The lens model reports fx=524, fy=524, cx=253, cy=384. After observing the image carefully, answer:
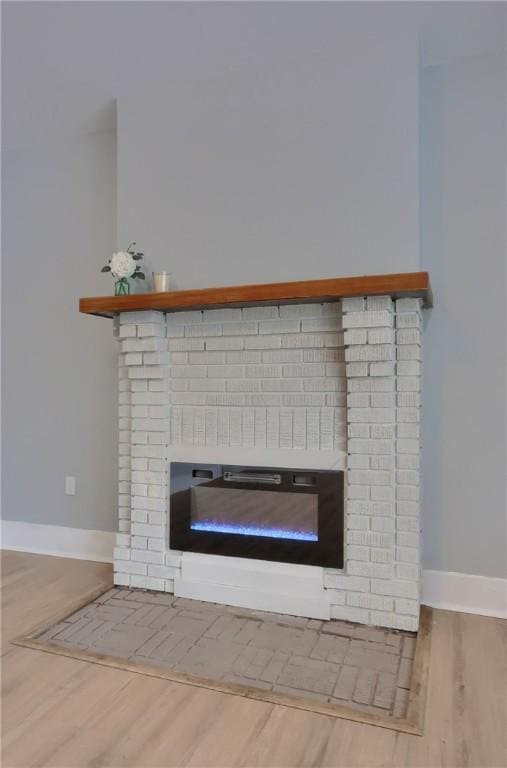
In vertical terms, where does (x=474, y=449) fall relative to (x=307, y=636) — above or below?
above

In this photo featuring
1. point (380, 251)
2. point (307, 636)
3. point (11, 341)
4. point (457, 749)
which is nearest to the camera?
point (457, 749)

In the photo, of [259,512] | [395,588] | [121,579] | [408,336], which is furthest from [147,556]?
[408,336]

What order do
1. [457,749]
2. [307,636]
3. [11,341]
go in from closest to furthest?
[457,749] < [307,636] < [11,341]

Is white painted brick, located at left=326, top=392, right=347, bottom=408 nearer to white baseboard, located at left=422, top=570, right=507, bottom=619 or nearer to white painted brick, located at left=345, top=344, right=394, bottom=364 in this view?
white painted brick, located at left=345, top=344, right=394, bottom=364

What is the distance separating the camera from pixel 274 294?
7.36 ft

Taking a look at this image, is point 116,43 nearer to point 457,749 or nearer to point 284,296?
point 284,296

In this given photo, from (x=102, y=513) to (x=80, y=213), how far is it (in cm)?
181

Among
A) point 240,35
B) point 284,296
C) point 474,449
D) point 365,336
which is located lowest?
point 474,449

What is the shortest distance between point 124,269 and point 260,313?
0.71m

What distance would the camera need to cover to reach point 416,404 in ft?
7.45

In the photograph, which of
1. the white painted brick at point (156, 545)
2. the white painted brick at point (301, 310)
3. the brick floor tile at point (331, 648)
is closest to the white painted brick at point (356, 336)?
the white painted brick at point (301, 310)

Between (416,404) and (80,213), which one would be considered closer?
(416,404)

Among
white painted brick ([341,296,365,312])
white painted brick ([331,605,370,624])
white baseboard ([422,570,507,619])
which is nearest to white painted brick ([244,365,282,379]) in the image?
white painted brick ([341,296,365,312])

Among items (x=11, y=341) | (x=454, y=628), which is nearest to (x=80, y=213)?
(x=11, y=341)
